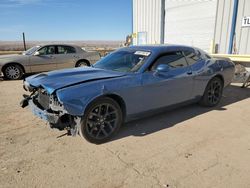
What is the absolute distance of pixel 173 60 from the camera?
4.62 metres

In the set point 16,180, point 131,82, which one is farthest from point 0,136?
point 131,82

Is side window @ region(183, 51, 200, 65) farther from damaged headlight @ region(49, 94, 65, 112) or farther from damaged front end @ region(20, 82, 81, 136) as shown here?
damaged headlight @ region(49, 94, 65, 112)

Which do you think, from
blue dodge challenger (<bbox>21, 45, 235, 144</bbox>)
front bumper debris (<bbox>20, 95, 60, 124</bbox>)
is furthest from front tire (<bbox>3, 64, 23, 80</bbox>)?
front bumper debris (<bbox>20, 95, 60, 124</bbox>)

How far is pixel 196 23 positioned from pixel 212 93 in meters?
6.80

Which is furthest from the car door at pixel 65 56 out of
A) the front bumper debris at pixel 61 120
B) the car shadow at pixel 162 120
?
the front bumper debris at pixel 61 120

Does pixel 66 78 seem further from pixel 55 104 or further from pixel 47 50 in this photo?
pixel 47 50

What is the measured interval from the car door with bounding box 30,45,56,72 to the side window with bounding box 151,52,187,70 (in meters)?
6.99

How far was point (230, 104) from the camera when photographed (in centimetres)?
591

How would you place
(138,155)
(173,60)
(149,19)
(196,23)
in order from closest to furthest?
(138,155)
(173,60)
(196,23)
(149,19)

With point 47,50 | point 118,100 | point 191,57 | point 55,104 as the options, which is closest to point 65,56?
point 47,50

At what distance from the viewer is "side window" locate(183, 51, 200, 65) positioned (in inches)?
195

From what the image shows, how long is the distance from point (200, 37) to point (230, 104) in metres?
6.10

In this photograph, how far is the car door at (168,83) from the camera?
4102 millimetres

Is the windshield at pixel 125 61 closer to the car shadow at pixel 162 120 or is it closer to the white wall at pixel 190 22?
the car shadow at pixel 162 120
